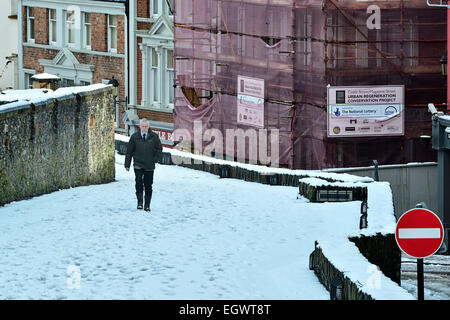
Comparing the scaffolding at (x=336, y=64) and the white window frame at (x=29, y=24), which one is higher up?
the white window frame at (x=29, y=24)

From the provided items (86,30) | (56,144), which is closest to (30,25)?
(86,30)

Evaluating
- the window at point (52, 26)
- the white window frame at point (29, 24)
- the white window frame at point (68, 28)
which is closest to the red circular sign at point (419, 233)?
the white window frame at point (68, 28)

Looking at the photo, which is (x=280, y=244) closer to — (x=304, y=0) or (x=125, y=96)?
(x=304, y=0)

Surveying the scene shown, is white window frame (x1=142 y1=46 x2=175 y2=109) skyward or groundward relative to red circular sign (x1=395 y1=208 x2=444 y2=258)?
skyward

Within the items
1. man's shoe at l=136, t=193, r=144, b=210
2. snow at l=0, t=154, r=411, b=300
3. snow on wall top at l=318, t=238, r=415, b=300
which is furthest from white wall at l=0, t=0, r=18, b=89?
snow on wall top at l=318, t=238, r=415, b=300

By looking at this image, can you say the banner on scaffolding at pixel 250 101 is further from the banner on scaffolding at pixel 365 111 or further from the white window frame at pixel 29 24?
the white window frame at pixel 29 24

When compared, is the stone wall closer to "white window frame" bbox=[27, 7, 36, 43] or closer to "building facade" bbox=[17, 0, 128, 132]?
"building facade" bbox=[17, 0, 128, 132]

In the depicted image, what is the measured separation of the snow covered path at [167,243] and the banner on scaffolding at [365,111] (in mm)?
10382

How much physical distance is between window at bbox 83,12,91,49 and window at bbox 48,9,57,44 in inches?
130

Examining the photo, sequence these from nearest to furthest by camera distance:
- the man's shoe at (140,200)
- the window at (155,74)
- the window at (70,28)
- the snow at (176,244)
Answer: the snow at (176,244) < the man's shoe at (140,200) < the window at (155,74) < the window at (70,28)

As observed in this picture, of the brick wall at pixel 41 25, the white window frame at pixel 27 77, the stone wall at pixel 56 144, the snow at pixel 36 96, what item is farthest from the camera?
the white window frame at pixel 27 77

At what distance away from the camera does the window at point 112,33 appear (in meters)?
53.4

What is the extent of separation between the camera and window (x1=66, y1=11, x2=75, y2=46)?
188ft
